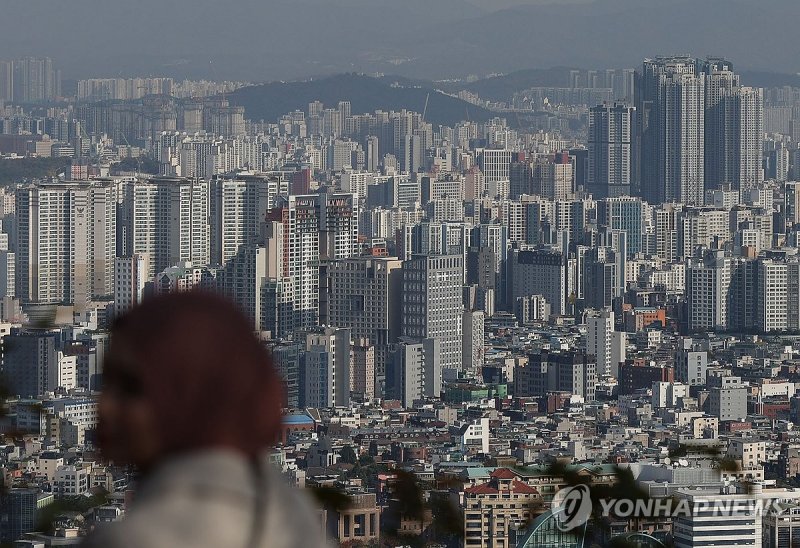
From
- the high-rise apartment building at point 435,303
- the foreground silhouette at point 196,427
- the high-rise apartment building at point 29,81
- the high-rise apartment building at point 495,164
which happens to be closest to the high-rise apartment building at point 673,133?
the high-rise apartment building at point 495,164

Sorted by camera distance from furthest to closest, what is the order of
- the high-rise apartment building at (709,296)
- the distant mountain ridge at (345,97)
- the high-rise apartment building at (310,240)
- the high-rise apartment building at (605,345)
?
the distant mountain ridge at (345,97)
the high-rise apartment building at (709,296)
the high-rise apartment building at (310,240)
the high-rise apartment building at (605,345)

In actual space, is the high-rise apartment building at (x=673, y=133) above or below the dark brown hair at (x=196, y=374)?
above

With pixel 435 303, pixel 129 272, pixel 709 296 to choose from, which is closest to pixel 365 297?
pixel 435 303

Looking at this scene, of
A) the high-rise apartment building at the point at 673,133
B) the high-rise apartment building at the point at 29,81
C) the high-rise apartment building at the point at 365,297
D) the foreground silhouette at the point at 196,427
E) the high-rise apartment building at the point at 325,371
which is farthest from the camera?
the high-rise apartment building at the point at 673,133

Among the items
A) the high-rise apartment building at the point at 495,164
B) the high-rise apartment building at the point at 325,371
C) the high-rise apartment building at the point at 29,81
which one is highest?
the high-rise apartment building at the point at 29,81

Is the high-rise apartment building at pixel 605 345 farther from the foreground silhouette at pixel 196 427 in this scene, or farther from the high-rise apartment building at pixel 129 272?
the foreground silhouette at pixel 196 427

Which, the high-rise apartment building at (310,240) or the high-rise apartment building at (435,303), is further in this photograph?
the high-rise apartment building at (310,240)

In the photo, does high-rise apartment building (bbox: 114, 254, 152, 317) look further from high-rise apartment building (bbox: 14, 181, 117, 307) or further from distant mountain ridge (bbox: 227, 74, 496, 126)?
distant mountain ridge (bbox: 227, 74, 496, 126)

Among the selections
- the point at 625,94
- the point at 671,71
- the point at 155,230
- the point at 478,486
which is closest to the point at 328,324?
the point at 155,230

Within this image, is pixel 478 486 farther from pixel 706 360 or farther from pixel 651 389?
pixel 706 360
